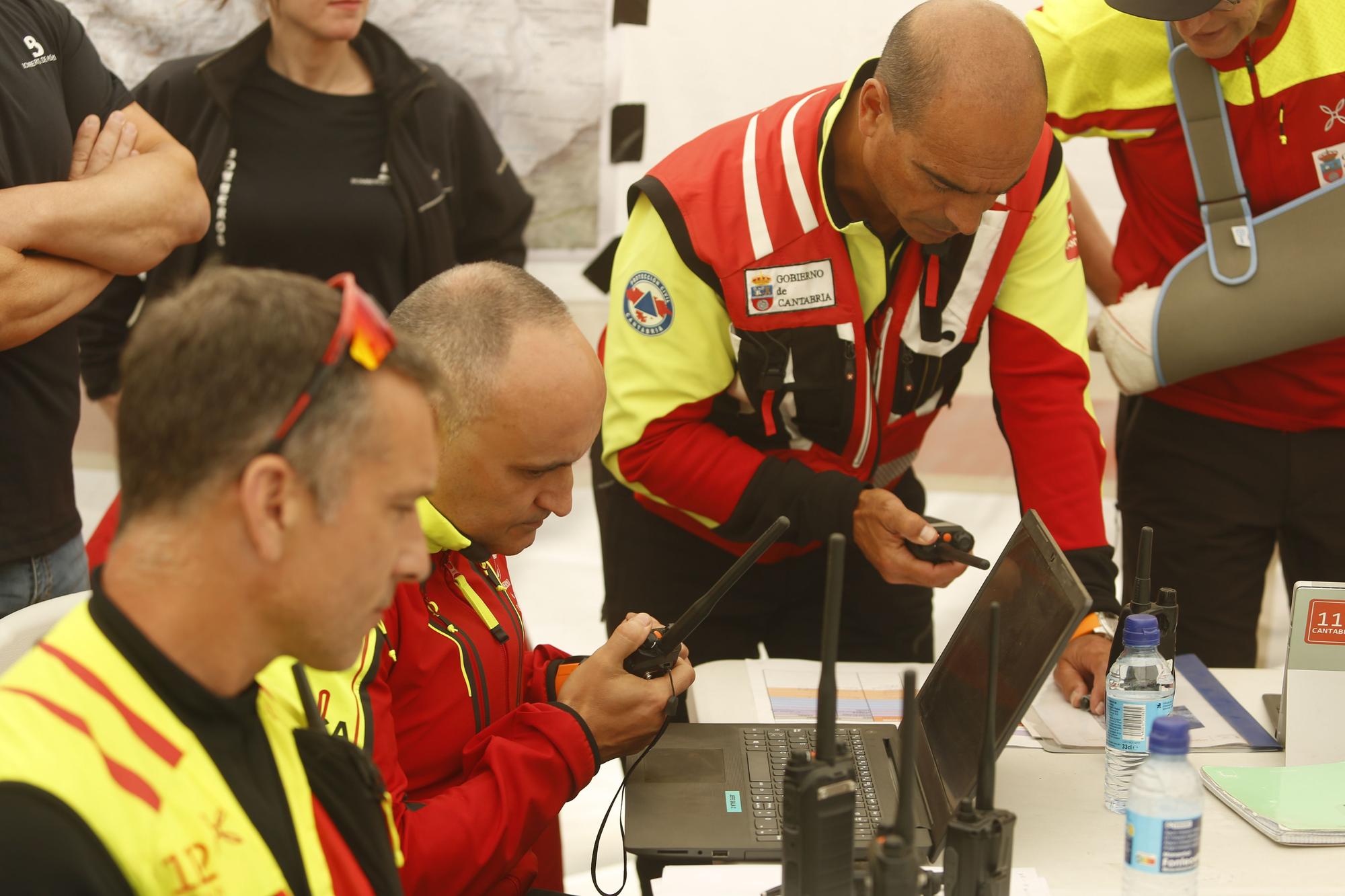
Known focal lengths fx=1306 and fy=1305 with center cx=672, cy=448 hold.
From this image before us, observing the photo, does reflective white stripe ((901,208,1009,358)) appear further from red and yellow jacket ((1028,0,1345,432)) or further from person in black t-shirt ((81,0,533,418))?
person in black t-shirt ((81,0,533,418))

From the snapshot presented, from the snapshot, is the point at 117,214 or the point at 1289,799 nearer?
the point at 1289,799

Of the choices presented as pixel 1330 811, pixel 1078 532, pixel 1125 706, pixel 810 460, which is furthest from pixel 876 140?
pixel 1330 811

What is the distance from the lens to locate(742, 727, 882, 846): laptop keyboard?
129 centimetres

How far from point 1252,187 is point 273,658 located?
157cm

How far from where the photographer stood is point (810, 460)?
185 centimetres

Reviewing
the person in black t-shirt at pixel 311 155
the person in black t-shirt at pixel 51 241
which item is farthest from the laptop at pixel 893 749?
the person in black t-shirt at pixel 311 155

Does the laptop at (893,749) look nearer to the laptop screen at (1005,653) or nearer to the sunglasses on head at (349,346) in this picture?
the laptop screen at (1005,653)

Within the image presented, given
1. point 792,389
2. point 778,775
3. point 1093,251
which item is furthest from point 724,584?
point 1093,251

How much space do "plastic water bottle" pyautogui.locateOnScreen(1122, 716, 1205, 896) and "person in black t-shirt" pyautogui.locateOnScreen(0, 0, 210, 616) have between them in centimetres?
136

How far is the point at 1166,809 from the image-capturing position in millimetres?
1007

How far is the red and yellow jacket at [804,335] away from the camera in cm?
174

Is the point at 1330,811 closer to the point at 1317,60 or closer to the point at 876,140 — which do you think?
the point at 876,140

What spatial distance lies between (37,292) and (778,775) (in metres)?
1.07

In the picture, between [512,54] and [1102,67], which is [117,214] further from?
[1102,67]
